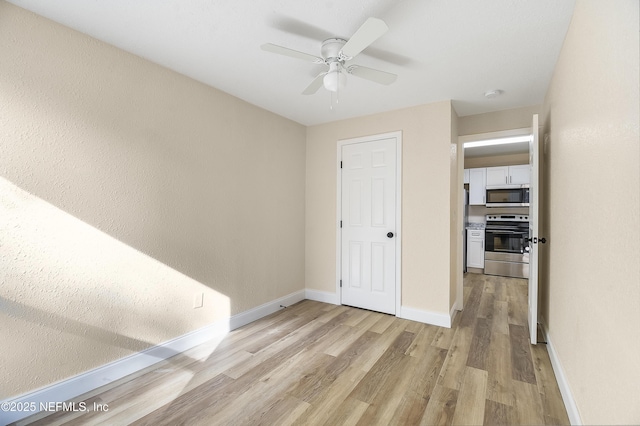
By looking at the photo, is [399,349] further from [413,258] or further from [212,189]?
[212,189]

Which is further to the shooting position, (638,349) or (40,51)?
(40,51)

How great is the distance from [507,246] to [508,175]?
1.38m

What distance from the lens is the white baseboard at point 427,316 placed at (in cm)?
306

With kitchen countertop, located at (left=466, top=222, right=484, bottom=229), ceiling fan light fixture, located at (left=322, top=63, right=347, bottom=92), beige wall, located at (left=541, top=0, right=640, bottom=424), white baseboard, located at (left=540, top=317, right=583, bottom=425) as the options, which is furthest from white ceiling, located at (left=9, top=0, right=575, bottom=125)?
kitchen countertop, located at (left=466, top=222, right=484, bottom=229)

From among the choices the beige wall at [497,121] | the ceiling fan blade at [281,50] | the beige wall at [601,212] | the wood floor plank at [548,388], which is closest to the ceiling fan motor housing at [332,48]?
the ceiling fan blade at [281,50]

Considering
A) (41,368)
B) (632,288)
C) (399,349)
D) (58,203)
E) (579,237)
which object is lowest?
(399,349)

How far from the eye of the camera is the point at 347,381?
2.08 meters

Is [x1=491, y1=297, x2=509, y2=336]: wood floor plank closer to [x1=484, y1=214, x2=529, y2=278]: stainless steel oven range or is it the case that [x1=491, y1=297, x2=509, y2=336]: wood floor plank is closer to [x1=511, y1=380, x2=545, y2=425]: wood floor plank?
[x1=511, y1=380, x2=545, y2=425]: wood floor plank

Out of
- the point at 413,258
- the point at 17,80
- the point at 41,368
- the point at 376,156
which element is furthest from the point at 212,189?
the point at 413,258

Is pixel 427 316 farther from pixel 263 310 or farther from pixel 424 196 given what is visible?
pixel 263 310

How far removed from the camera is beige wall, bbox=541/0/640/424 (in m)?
0.98

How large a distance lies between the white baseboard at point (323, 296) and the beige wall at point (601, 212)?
238 centimetres

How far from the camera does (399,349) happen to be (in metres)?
2.57

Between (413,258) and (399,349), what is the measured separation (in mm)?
1082
